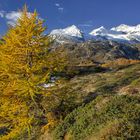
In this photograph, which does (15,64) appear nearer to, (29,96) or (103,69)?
(29,96)

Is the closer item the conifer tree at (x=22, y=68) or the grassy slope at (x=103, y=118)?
the grassy slope at (x=103, y=118)

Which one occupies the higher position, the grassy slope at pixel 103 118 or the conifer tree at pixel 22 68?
the conifer tree at pixel 22 68

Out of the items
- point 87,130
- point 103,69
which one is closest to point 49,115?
point 87,130

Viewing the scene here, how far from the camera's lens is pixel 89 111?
79.9ft

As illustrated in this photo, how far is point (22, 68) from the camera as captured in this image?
26859mm

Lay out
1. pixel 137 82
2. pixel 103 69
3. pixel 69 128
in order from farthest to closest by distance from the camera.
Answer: pixel 103 69 < pixel 137 82 < pixel 69 128

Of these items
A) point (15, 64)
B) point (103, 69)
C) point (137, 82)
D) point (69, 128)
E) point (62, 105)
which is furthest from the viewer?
point (103, 69)

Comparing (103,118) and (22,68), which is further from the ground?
(22,68)

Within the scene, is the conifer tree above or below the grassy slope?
above

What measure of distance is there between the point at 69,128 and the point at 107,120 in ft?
11.1

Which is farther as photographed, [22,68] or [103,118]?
[22,68]

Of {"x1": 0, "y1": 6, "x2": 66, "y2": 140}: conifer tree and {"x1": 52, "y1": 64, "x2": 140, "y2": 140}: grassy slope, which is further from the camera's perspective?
{"x1": 0, "y1": 6, "x2": 66, "y2": 140}: conifer tree

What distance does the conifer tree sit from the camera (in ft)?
87.0

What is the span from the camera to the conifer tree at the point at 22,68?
26.5 m
